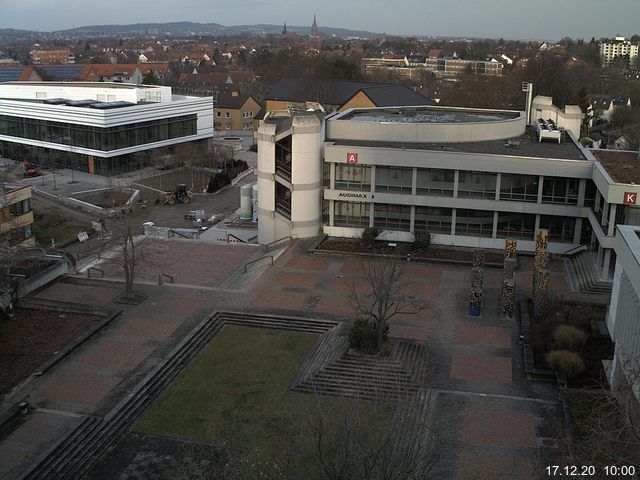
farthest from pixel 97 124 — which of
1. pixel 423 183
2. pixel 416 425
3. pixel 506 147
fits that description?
pixel 416 425

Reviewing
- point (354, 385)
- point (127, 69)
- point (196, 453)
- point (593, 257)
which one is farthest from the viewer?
point (127, 69)

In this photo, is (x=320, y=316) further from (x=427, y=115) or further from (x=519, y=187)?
(x=427, y=115)

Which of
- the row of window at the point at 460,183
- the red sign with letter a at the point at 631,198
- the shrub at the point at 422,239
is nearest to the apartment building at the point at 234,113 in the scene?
the row of window at the point at 460,183

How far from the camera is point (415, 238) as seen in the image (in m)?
38.1

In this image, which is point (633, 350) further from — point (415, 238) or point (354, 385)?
point (415, 238)

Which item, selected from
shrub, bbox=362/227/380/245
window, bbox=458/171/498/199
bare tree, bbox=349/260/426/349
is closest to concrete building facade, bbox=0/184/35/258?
shrub, bbox=362/227/380/245

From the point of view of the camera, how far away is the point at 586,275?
1300 inches

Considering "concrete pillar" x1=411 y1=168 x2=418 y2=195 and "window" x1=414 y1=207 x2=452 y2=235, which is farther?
"window" x1=414 y1=207 x2=452 y2=235

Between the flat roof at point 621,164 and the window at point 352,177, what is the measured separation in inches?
480

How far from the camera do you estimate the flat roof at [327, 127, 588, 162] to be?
38938 mm

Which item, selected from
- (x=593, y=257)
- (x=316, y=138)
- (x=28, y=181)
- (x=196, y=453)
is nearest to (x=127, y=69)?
(x=28, y=181)

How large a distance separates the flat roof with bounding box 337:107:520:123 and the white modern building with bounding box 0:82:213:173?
24801 mm

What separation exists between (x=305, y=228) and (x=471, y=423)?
2000 cm

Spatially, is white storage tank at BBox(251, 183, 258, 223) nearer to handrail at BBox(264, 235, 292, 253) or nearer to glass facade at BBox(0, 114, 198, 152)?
handrail at BBox(264, 235, 292, 253)
